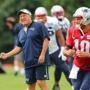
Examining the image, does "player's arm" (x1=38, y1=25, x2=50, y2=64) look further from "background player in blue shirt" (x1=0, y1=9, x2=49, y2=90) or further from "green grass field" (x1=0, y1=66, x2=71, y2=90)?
"green grass field" (x1=0, y1=66, x2=71, y2=90)

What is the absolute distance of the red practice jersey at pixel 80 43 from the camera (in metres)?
13.7

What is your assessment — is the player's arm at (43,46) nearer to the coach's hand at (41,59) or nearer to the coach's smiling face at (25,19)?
the coach's hand at (41,59)

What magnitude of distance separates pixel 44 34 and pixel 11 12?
25690 millimetres

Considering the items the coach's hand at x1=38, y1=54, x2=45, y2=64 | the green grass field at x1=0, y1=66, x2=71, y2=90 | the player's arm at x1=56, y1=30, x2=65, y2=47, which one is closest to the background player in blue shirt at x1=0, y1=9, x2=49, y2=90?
the coach's hand at x1=38, y1=54, x2=45, y2=64

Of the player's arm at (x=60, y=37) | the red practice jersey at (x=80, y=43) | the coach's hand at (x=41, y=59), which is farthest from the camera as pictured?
the player's arm at (x=60, y=37)

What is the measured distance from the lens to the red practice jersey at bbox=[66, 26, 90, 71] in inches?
539

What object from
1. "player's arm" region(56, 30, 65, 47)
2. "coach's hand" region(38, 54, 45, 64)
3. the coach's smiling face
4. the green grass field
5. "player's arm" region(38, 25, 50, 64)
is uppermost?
the coach's smiling face

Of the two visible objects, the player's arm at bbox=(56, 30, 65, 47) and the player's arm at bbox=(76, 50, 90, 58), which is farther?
the player's arm at bbox=(56, 30, 65, 47)

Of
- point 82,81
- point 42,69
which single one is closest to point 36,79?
point 42,69

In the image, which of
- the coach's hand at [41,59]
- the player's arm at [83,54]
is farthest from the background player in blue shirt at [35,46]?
the player's arm at [83,54]

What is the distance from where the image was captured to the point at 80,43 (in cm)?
1376

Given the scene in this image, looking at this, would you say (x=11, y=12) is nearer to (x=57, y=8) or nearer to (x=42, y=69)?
(x=57, y=8)

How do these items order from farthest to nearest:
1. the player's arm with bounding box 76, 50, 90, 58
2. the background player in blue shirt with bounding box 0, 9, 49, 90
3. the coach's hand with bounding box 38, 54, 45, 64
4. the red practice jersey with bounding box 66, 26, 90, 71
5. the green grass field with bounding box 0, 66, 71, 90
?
the green grass field with bounding box 0, 66, 71, 90 → the background player in blue shirt with bounding box 0, 9, 49, 90 → the coach's hand with bounding box 38, 54, 45, 64 → the red practice jersey with bounding box 66, 26, 90, 71 → the player's arm with bounding box 76, 50, 90, 58

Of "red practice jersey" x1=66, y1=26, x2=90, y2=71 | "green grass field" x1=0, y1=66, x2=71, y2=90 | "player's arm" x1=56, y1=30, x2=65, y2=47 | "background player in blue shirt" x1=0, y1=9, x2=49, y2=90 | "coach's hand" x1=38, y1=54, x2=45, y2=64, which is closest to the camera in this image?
"red practice jersey" x1=66, y1=26, x2=90, y2=71
